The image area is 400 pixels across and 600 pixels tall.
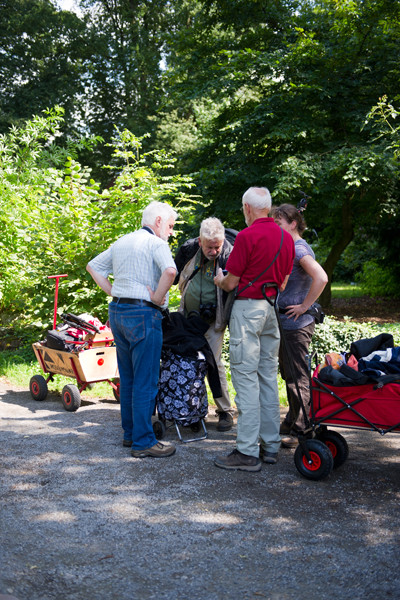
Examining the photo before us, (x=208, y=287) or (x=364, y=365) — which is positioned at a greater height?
(x=208, y=287)

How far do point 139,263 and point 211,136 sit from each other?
12198 millimetres

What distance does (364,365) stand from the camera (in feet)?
14.6

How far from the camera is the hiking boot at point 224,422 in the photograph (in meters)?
5.73

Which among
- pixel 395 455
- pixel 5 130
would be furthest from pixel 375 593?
pixel 5 130

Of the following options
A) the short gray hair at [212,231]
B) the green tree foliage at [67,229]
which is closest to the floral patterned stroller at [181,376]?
the short gray hair at [212,231]

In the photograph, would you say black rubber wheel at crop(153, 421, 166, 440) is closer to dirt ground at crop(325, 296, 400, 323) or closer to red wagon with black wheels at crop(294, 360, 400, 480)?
red wagon with black wheels at crop(294, 360, 400, 480)

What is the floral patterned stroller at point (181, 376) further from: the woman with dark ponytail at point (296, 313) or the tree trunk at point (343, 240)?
the tree trunk at point (343, 240)

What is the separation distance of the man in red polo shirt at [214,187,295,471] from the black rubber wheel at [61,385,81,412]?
2.19 m

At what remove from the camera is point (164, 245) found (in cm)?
477

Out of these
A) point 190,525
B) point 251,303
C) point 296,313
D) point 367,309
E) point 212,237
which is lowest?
point 190,525

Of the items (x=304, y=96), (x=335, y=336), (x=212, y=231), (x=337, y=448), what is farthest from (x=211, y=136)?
(x=337, y=448)

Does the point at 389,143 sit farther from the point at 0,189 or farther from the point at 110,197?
the point at 0,189

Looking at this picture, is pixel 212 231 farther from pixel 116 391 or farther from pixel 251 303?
→ pixel 116 391

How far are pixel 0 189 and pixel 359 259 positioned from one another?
20285 millimetres
